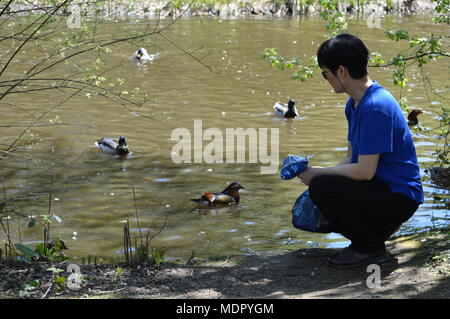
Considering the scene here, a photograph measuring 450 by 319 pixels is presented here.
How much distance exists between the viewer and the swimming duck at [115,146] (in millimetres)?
11698

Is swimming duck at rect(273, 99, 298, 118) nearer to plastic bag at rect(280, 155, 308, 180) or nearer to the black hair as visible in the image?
plastic bag at rect(280, 155, 308, 180)

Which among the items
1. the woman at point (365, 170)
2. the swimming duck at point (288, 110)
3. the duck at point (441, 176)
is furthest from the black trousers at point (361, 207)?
the swimming duck at point (288, 110)

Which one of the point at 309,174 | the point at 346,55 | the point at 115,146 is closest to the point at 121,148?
the point at 115,146

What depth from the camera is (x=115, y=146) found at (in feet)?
38.8

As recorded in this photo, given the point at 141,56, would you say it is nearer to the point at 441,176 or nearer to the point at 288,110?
the point at 288,110

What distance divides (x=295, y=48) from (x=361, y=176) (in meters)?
17.9

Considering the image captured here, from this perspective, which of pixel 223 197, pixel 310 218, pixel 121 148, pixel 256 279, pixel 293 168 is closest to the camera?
pixel 256 279

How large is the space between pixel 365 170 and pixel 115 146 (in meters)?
7.17

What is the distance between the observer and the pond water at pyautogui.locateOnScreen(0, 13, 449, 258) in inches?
324

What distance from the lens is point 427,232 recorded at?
684 centimetres

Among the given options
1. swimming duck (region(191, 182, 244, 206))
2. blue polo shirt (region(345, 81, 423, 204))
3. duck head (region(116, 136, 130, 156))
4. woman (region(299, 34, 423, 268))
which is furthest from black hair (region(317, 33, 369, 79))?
duck head (region(116, 136, 130, 156))
